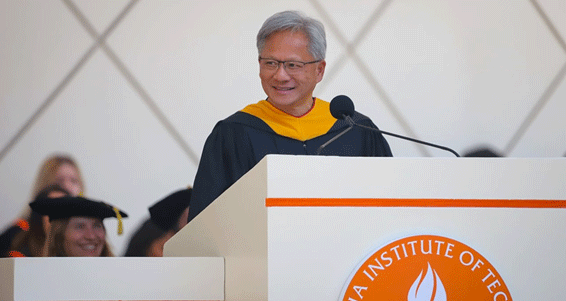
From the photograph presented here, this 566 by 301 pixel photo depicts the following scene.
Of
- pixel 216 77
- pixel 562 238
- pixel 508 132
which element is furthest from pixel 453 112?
pixel 562 238

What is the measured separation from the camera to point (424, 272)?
0.69 meters

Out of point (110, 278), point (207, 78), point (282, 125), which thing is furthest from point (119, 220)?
point (110, 278)

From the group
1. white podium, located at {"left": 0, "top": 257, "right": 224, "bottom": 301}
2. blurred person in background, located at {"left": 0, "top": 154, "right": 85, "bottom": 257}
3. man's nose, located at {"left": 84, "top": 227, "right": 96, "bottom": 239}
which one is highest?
blurred person in background, located at {"left": 0, "top": 154, "right": 85, "bottom": 257}

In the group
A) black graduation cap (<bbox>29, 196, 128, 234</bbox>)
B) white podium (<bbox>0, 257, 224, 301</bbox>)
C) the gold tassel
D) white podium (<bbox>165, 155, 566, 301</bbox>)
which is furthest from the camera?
the gold tassel

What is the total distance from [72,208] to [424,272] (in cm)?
191

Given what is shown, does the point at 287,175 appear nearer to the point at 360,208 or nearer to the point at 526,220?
the point at 360,208

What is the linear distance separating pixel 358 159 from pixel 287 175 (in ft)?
0.22

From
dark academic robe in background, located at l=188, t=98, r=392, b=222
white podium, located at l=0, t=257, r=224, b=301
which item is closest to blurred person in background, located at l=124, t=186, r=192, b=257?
dark academic robe in background, located at l=188, t=98, r=392, b=222

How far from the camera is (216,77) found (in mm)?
2766

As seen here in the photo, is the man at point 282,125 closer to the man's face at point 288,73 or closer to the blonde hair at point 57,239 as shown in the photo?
the man's face at point 288,73

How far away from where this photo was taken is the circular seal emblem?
69 cm

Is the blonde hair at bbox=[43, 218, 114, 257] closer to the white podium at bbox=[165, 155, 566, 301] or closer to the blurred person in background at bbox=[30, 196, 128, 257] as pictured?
the blurred person in background at bbox=[30, 196, 128, 257]

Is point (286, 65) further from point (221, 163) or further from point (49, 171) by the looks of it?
point (49, 171)

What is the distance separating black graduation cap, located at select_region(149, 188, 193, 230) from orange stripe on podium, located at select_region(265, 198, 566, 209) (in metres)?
1.99
